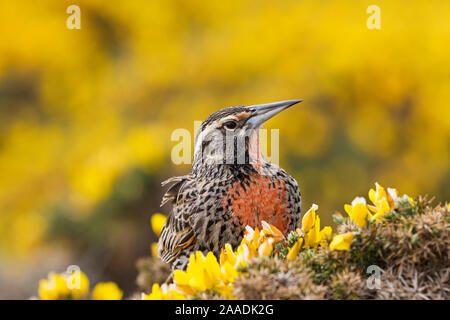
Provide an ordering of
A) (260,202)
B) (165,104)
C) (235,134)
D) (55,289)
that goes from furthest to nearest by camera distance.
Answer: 1. (165,104)
2. (55,289)
3. (235,134)
4. (260,202)

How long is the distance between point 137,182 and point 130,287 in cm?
106

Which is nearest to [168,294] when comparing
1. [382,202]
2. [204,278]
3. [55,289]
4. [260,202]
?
[204,278]

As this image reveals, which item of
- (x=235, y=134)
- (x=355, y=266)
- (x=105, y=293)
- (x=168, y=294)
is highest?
(x=235, y=134)

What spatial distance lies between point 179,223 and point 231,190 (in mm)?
398

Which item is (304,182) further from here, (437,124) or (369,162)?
(437,124)

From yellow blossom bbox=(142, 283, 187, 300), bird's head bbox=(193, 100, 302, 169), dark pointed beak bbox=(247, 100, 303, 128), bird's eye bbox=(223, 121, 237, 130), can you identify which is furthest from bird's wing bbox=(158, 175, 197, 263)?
yellow blossom bbox=(142, 283, 187, 300)

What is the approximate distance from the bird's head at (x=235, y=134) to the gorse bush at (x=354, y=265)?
100 cm

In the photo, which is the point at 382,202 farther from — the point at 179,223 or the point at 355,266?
the point at 179,223

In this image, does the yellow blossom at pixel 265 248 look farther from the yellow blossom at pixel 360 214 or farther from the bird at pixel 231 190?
the bird at pixel 231 190

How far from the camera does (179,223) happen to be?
3.55 meters

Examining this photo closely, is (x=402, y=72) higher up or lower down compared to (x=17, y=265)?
higher up

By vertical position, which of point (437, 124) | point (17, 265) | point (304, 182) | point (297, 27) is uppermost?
point (297, 27)

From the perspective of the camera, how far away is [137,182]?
5469 mm
